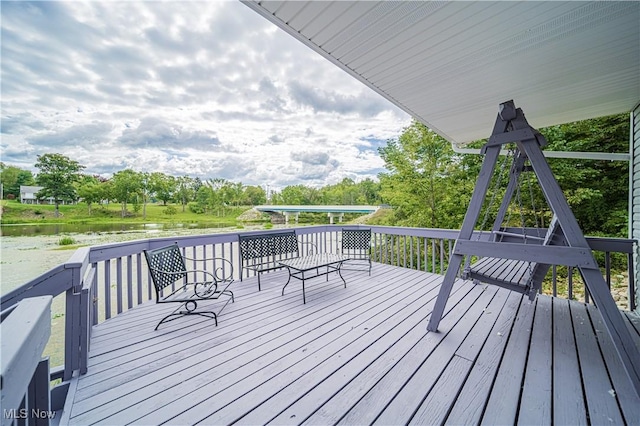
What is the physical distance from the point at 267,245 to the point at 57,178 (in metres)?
9.42

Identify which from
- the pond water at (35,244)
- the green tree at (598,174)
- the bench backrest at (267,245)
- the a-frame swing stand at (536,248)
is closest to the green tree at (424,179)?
the green tree at (598,174)

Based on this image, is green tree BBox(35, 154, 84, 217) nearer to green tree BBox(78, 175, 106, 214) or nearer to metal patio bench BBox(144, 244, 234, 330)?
green tree BBox(78, 175, 106, 214)

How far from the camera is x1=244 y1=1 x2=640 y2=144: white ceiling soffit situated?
181 centimetres

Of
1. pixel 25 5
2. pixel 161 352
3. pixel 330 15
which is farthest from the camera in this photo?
pixel 25 5

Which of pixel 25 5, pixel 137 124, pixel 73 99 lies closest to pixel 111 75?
pixel 73 99

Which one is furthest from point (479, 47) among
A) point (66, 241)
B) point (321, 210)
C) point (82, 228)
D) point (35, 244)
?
point (82, 228)

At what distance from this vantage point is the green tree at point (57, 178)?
24.8ft

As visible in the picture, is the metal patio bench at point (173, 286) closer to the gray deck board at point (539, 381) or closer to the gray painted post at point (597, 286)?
the gray deck board at point (539, 381)

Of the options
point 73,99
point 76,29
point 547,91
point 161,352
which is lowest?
point 161,352

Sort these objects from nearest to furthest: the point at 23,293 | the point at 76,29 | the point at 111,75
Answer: the point at 23,293 < the point at 76,29 < the point at 111,75

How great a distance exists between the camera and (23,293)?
54.4 inches

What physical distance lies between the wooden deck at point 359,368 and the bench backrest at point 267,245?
1.19 metres

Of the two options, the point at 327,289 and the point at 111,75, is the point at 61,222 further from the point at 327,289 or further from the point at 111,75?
the point at 327,289

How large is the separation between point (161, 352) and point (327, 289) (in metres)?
2.24
